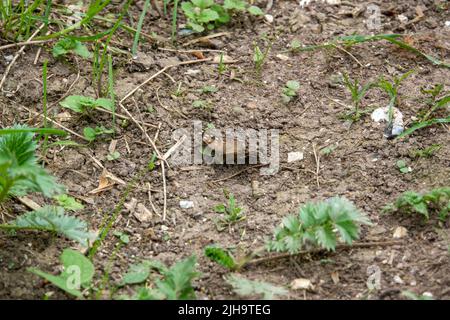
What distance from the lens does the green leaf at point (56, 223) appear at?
1958 millimetres

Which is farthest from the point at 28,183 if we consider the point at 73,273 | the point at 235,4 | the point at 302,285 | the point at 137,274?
the point at 235,4

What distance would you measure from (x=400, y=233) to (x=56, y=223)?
1175 millimetres

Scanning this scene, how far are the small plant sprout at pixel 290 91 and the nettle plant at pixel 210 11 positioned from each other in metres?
0.52

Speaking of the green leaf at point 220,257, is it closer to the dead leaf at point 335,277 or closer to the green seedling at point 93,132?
the dead leaf at point 335,277

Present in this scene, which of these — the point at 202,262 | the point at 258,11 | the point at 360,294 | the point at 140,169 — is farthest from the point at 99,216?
the point at 258,11

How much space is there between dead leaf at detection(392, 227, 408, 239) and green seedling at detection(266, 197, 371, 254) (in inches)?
6.3

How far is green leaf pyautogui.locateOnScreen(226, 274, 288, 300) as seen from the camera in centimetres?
188

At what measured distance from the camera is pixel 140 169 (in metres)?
2.47

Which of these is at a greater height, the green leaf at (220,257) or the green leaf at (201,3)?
the green leaf at (201,3)

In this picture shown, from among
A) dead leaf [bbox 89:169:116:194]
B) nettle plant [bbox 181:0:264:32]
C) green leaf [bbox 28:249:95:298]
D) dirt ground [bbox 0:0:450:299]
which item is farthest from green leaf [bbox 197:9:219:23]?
green leaf [bbox 28:249:95:298]

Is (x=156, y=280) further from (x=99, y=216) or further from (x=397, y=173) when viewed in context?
(x=397, y=173)

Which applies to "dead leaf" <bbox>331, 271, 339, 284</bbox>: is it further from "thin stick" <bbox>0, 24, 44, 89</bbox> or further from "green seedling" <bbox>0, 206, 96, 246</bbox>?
"thin stick" <bbox>0, 24, 44, 89</bbox>

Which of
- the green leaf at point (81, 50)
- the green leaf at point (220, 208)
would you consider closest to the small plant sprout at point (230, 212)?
the green leaf at point (220, 208)
